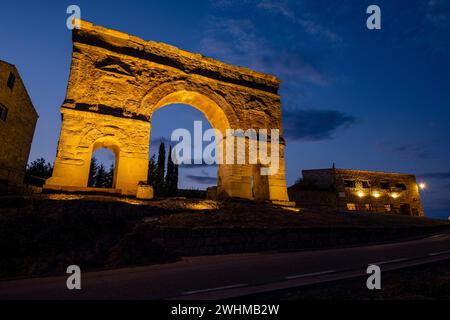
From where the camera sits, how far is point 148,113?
1069 centimetres

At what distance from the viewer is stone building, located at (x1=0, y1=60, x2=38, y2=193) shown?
1415cm

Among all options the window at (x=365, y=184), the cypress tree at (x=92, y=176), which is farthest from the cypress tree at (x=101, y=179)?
the window at (x=365, y=184)

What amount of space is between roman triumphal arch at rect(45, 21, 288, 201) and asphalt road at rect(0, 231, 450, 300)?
5.20m

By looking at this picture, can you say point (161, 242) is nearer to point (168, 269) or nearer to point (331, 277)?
point (168, 269)

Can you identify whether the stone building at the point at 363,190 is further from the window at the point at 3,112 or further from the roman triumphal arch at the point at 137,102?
the window at the point at 3,112

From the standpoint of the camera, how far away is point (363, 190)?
26.1 metres

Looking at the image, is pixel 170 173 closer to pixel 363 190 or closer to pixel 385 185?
pixel 363 190

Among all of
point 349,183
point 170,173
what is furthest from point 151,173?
point 349,183

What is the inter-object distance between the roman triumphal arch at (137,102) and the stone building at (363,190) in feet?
45.0

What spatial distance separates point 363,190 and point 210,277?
2642 centimetres

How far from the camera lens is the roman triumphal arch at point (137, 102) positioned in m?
9.45

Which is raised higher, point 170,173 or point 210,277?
point 170,173
